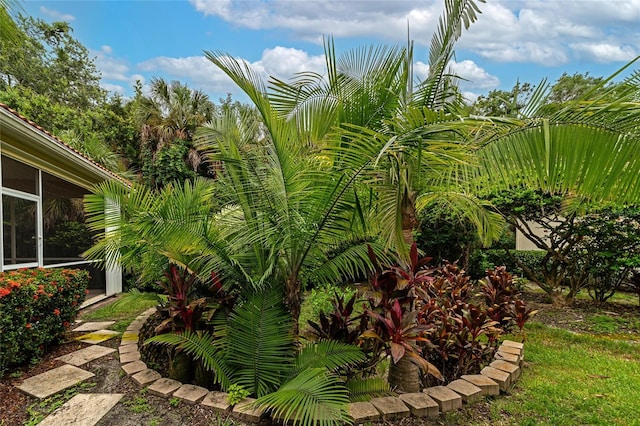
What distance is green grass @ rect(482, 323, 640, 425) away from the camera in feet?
8.75

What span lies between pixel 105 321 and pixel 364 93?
5214mm

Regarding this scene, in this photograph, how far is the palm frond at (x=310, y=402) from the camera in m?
2.11

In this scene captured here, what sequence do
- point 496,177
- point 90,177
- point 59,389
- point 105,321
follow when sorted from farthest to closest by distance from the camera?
point 90,177 → point 105,321 → point 59,389 → point 496,177

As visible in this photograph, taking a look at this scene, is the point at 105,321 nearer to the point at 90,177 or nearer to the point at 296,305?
the point at 90,177

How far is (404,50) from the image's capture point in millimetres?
2832

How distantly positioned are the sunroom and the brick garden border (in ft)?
8.57

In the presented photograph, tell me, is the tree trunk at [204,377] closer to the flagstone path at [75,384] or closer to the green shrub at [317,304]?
the flagstone path at [75,384]

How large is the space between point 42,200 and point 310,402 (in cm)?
617

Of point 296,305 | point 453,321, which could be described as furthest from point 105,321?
point 453,321

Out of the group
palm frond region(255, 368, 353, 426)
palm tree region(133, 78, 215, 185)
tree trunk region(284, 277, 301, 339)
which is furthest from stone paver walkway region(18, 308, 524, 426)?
palm tree region(133, 78, 215, 185)

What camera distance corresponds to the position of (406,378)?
9.62 feet

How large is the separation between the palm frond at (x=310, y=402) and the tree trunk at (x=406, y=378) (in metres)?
0.67

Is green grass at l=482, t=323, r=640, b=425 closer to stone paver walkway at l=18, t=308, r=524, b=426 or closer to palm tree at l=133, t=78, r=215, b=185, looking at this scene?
stone paver walkway at l=18, t=308, r=524, b=426

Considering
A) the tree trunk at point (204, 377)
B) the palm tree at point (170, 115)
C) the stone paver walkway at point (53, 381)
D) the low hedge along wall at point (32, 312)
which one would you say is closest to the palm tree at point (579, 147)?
the tree trunk at point (204, 377)
